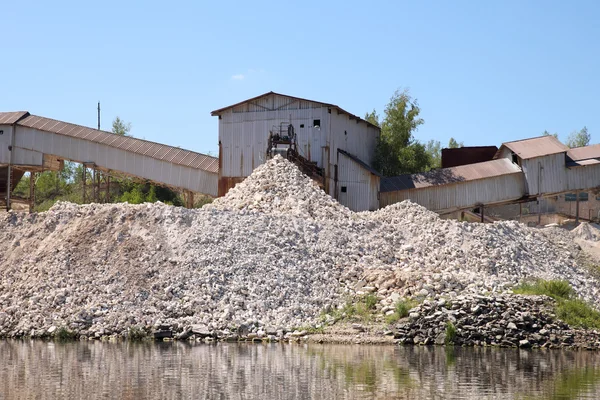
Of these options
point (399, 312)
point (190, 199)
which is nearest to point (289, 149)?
point (190, 199)

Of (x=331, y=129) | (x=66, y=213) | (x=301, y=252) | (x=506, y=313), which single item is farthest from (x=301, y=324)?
(x=331, y=129)

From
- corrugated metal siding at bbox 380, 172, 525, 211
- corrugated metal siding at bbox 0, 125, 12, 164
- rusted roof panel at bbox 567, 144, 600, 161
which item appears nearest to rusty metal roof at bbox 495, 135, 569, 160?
rusted roof panel at bbox 567, 144, 600, 161

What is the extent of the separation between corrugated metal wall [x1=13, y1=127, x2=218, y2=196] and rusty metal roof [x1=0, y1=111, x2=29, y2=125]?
496 mm

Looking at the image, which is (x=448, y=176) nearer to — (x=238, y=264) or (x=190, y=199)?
(x=190, y=199)

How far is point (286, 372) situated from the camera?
57.5 ft

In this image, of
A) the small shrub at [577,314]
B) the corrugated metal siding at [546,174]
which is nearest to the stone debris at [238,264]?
the small shrub at [577,314]

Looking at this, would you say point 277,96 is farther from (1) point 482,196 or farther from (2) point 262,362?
(2) point 262,362

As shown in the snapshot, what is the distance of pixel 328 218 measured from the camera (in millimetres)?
29969

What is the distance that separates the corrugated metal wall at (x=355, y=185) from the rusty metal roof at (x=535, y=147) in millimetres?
6734

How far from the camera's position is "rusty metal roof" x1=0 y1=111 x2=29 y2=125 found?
3966 centimetres

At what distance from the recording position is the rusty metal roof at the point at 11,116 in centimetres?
3966

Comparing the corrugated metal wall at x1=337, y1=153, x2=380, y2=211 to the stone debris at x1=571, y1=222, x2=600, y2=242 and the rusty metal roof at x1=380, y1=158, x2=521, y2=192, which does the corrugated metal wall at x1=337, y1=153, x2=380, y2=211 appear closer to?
the rusty metal roof at x1=380, y1=158, x2=521, y2=192

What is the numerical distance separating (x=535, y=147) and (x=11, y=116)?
2322 centimetres

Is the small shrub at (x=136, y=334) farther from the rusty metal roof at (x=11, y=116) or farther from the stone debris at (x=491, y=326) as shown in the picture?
the rusty metal roof at (x=11, y=116)
